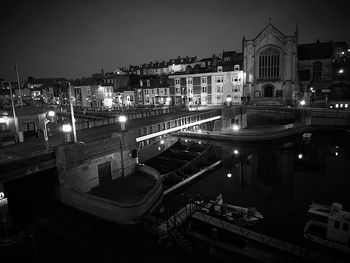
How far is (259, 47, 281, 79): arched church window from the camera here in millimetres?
72375

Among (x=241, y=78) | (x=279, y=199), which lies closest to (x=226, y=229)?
(x=279, y=199)

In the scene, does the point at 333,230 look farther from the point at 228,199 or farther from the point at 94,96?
the point at 94,96

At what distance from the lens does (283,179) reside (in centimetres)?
3284

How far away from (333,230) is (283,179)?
15567 millimetres

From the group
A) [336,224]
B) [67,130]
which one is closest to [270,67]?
[336,224]

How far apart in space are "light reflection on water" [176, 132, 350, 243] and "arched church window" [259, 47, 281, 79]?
93.4 ft

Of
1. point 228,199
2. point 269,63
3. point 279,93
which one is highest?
point 269,63

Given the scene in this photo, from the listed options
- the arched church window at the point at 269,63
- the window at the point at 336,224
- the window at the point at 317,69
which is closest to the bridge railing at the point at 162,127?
the window at the point at 336,224

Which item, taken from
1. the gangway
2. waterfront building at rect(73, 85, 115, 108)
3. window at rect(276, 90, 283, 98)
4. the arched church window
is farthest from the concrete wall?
waterfront building at rect(73, 85, 115, 108)

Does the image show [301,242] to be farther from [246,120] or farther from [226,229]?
[246,120]

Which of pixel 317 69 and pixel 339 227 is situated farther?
pixel 317 69

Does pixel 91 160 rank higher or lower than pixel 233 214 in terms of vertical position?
higher

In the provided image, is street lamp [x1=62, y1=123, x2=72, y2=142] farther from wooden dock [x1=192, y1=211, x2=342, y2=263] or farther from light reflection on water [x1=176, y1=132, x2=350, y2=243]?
light reflection on water [x1=176, y1=132, x2=350, y2=243]

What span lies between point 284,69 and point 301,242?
62.4m
